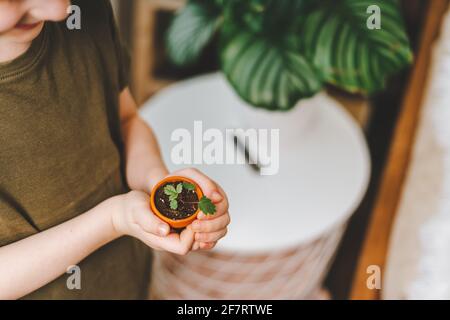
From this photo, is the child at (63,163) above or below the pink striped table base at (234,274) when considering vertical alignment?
above

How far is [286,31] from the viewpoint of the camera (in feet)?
3.63

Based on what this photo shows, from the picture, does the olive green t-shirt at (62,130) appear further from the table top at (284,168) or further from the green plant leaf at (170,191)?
the table top at (284,168)

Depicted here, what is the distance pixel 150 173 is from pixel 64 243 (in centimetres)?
16

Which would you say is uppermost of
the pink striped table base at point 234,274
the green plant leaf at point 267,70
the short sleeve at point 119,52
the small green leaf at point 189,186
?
the short sleeve at point 119,52

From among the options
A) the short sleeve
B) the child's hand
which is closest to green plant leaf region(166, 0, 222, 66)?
the short sleeve

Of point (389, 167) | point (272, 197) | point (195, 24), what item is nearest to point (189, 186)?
point (272, 197)

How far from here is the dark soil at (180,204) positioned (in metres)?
0.58

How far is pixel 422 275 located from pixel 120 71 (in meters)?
0.71

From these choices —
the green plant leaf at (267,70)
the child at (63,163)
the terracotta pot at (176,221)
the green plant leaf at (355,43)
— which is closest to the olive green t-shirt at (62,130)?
the child at (63,163)

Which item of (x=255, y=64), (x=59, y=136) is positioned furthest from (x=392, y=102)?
(x=59, y=136)

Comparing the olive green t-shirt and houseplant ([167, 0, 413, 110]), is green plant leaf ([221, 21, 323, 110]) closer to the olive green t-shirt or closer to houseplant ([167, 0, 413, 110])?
houseplant ([167, 0, 413, 110])

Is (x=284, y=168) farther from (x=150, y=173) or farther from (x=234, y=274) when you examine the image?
(x=150, y=173)

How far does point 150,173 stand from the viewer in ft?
2.44

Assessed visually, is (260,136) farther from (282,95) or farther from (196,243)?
(196,243)
